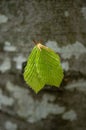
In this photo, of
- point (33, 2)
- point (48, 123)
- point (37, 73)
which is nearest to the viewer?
point (37, 73)

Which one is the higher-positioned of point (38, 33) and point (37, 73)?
point (38, 33)

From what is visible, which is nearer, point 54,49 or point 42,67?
point 42,67

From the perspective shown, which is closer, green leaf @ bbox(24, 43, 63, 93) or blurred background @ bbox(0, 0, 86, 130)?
green leaf @ bbox(24, 43, 63, 93)

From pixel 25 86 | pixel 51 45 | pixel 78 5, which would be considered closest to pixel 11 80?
pixel 25 86

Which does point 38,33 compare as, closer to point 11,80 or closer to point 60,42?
point 60,42
